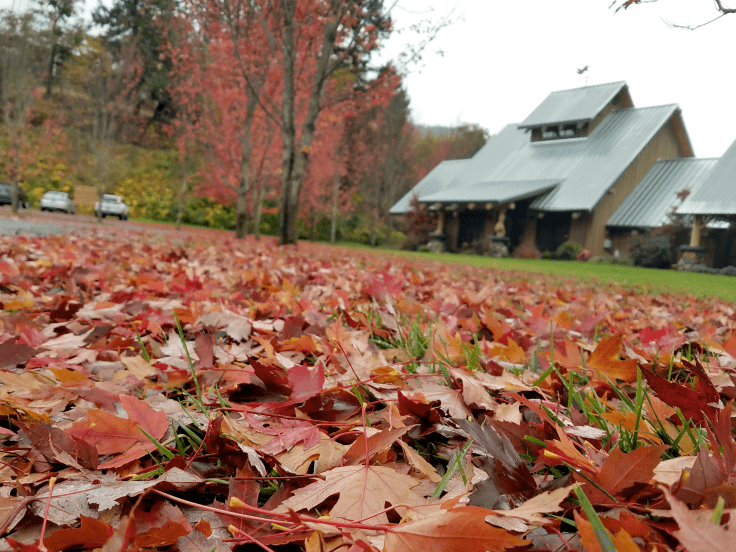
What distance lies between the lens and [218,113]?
23234 mm

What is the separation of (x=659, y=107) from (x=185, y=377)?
2534 centimetres

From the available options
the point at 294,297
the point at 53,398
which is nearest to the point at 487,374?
the point at 53,398

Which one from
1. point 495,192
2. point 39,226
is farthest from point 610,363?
point 495,192

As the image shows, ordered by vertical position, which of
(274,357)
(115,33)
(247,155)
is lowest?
(274,357)

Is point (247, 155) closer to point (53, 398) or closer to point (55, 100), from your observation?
point (53, 398)

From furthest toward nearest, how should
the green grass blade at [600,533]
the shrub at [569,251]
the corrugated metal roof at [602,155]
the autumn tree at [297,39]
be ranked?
the corrugated metal roof at [602,155]
the shrub at [569,251]
the autumn tree at [297,39]
the green grass blade at [600,533]

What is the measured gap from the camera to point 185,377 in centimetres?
119

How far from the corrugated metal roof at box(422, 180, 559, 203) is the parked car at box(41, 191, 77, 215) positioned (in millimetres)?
17344

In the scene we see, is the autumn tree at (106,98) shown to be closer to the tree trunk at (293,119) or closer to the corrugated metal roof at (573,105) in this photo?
the tree trunk at (293,119)

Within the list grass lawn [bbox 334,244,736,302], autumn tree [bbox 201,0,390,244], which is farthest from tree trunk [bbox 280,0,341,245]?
grass lawn [bbox 334,244,736,302]

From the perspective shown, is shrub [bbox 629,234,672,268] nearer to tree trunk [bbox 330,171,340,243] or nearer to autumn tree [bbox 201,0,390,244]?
autumn tree [bbox 201,0,390,244]

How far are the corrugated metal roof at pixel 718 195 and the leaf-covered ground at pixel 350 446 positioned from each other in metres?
15.1

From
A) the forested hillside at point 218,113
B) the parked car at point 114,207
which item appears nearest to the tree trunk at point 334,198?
the forested hillside at point 218,113

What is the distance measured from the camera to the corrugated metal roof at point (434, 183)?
26922 mm
